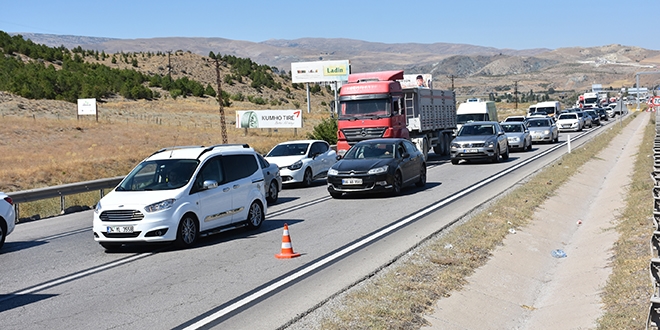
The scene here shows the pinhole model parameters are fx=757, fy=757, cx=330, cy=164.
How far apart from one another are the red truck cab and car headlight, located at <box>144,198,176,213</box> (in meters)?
16.6

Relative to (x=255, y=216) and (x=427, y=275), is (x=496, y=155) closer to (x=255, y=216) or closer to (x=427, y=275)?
(x=255, y=216)

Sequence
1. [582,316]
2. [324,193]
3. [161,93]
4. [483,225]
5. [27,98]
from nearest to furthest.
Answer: [582,316], [483,225], [324,193], [27,98], [161,93]

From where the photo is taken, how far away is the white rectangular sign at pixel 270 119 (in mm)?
53719

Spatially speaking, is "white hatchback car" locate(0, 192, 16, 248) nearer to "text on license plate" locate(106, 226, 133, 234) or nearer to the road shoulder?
"text on license plate" locate(106, 226, 133, 234)

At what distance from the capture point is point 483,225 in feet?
46.1

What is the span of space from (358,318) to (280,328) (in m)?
0.80

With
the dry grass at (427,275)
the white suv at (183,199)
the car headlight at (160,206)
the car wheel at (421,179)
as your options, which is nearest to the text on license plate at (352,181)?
the car wheel at (421,179)

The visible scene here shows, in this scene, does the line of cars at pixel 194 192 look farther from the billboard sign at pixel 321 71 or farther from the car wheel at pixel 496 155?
the billboard sign at pixel 321 71

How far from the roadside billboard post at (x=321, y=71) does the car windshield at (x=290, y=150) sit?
60.0 metres

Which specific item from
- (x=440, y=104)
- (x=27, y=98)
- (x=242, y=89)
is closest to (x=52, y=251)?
(x=440, y=104)

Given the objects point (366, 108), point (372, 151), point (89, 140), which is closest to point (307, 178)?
point (372, 151)

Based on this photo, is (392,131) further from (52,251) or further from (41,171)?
(52,251)

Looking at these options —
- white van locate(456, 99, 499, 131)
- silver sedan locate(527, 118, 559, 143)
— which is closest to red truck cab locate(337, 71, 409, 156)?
white van locate(456, 99, 499, 131)

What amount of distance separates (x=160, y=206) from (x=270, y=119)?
43684 mm
